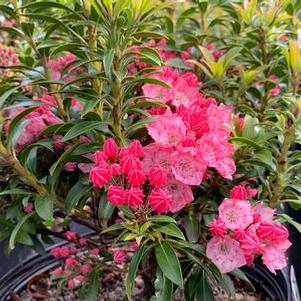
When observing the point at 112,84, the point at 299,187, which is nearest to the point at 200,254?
the point at 299,187

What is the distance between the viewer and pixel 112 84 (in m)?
1.22

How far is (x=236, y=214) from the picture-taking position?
3.68 feet

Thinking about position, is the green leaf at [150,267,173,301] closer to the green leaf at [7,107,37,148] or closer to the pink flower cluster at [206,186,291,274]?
the pink flower cluster at [206,186,291,274]

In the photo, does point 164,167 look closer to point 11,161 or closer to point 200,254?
point 200,254

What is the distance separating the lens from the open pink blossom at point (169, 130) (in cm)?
112

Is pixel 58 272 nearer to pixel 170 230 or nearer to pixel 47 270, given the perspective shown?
pixel 47 270

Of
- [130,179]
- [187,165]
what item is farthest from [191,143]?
[130,179]

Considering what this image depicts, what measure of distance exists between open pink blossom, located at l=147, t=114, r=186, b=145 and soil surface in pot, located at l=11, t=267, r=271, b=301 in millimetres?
836

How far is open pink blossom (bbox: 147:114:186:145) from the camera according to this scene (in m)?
1.12

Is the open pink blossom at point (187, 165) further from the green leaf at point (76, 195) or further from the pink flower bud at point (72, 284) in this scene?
the pink flower bud at point (72, 284)

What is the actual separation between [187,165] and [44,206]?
40cm

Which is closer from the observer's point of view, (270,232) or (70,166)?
(270,232)

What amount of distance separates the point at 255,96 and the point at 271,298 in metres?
0.69

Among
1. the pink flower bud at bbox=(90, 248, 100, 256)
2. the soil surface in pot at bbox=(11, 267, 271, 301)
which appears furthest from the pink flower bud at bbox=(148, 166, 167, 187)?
the soil surface in pot at bbox=(11, 267, 271, 301)
